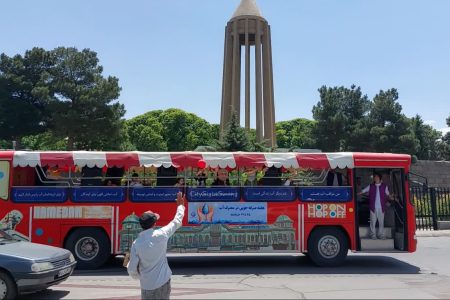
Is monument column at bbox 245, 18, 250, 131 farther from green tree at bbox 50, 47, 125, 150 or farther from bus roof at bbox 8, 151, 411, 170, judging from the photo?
bus roof at bbox 8, 151, 411, 170

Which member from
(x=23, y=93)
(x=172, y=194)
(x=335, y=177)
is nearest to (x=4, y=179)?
(x=172, y=194)

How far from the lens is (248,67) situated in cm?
5147

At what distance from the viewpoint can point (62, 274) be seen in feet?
26.7

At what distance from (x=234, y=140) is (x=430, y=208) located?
1254cm

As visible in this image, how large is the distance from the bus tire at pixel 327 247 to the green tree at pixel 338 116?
110 ft

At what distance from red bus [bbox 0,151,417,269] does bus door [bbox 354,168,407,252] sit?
28mm

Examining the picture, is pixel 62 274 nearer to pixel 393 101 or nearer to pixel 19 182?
pixel 19 182

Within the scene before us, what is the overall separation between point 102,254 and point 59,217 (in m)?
1.34

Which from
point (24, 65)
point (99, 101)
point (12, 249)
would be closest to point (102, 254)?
point (12, 249)

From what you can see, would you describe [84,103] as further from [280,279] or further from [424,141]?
[424,141]

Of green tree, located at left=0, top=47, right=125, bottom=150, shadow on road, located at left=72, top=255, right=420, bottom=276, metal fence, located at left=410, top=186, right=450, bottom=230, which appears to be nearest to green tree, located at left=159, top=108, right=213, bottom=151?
green tree, located at left=0, top=47, right=125, bottom=150

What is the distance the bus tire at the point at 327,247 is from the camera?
11031 millimetres

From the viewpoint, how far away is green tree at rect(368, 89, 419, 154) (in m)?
41.5

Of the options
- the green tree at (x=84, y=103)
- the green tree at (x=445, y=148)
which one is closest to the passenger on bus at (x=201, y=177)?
the green tree at (x=84, y=103)
